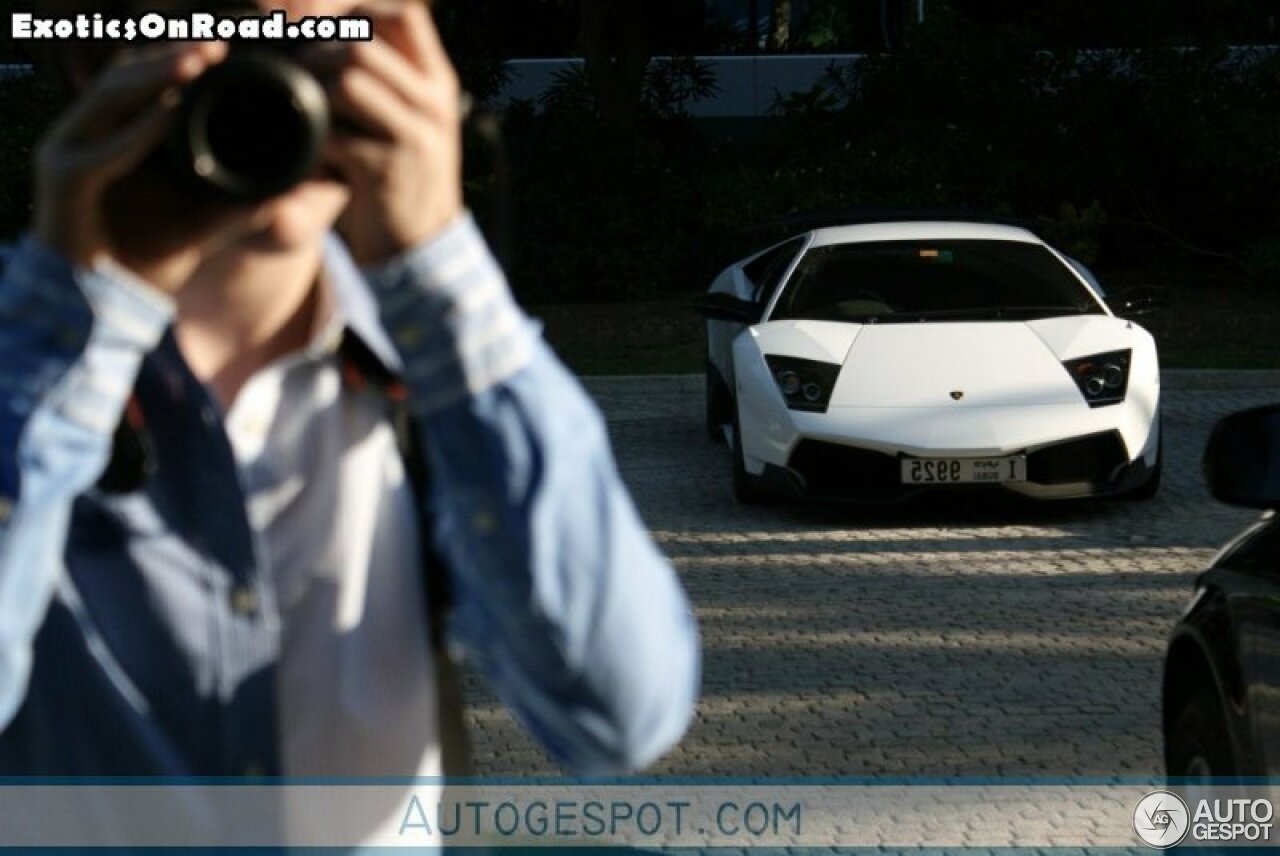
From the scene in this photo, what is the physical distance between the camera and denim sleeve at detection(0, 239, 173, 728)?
1511 millimetres

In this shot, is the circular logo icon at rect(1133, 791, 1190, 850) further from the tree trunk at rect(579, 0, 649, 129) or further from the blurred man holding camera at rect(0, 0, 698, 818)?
the tree trunk at rect(579, 0, 649, 129)

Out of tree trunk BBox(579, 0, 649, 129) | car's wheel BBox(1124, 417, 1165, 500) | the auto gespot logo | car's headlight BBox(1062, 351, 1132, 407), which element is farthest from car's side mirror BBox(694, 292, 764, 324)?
tree trunk BBox(579, 0, 649, 129)

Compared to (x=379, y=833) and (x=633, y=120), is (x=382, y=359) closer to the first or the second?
(x=379, y=833)

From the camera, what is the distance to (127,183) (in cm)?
150

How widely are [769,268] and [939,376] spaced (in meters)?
1.87

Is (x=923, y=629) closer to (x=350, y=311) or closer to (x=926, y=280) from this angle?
(x=926, y=280)

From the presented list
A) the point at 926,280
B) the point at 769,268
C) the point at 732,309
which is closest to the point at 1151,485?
the point at 926,280

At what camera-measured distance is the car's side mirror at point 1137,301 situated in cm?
1079

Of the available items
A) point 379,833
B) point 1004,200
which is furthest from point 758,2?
point 379,833

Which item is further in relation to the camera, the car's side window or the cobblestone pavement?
the car's side window

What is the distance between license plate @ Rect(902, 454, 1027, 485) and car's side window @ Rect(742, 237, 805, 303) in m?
1.56

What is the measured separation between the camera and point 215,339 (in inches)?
65.6

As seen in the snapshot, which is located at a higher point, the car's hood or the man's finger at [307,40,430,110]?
the man's finger at [307,40,430,110]

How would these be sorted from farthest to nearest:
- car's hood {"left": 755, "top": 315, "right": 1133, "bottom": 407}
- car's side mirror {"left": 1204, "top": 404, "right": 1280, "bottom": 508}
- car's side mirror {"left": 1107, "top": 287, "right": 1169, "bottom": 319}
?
car's side mirror {"left": 1107, "top": 287, "right": 1169, "bottom": 319} → car's hood {"left": 755, "top": 315, "right": 1133, "bottom": 407} → car's side mirror {"left": 1204, "top": 404, "right": 1280, "bottom": 508}
